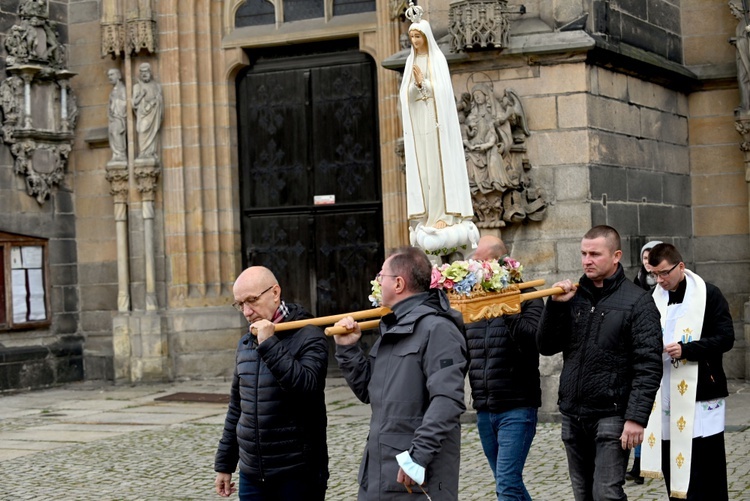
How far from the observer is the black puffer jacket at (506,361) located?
7004mm

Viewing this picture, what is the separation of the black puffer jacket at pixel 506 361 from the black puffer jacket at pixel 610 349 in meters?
0.72

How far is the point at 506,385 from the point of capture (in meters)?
7.02

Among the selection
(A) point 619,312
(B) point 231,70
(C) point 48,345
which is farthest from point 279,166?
(A) point 619,312

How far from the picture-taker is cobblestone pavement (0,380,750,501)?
9086 millimetres

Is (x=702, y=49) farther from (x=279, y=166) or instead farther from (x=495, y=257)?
(x=495, y=257)

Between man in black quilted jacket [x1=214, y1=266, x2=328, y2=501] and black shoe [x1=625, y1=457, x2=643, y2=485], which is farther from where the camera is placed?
black shoe [x1=625, y1=457, x2=643, y2=485]

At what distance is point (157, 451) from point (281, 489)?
218 inches

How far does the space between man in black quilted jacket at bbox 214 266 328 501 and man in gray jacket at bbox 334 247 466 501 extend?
0.38m

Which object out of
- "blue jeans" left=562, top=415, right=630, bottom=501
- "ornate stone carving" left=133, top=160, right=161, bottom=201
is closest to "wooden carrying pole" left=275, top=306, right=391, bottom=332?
"blue jeans" left=562, top=415, right=630, bottom=501

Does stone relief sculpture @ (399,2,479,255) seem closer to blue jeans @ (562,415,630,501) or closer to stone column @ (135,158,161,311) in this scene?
blue jeans @ (562,415,630,501)

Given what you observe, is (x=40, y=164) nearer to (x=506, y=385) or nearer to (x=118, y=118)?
(x=118, y=118)

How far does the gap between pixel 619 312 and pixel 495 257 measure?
Result: 45.6 inches

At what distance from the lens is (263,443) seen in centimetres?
574

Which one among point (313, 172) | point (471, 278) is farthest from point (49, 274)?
point (471, 278)
